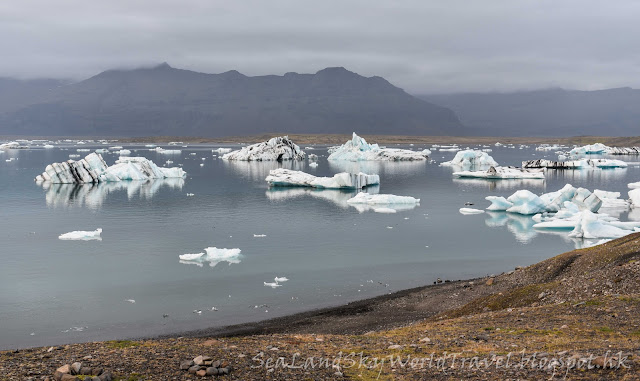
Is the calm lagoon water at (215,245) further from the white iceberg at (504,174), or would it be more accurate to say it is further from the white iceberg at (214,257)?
the white iceberg at (504,174)

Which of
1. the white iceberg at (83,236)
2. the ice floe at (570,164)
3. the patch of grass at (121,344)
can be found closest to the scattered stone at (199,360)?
the patch of grass at (121,344)

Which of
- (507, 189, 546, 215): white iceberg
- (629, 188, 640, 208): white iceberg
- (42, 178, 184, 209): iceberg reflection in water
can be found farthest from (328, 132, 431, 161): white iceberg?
(507, 189, 546, 215): white iceberg

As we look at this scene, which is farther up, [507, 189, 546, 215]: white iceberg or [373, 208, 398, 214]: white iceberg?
[507, 189, 546, 215]: white iceberg

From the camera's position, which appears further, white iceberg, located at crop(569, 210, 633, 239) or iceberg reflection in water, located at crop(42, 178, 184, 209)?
iceberg reflection in water, located at crop(42, 178, 184, 209)

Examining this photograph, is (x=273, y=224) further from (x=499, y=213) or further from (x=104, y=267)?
(x=499, y=213)

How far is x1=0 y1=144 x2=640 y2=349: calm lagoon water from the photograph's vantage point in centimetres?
1841

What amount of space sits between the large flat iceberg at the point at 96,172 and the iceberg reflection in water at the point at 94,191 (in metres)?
0.74

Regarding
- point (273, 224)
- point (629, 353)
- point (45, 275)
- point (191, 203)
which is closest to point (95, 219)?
point (191, 203)

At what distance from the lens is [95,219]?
37.6 metres

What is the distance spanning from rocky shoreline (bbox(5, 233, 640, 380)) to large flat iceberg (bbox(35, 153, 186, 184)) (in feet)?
171

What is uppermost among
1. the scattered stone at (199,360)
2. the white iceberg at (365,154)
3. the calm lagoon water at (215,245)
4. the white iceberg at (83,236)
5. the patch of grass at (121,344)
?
the white iceberg at (365,154)

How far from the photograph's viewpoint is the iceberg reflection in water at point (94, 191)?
45.8 meters

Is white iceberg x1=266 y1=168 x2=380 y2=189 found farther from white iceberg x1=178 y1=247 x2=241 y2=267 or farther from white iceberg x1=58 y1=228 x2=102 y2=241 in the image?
white iceberg x1=178 y1=247 x2=241 y2=267

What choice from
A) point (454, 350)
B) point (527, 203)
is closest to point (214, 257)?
point (454, 350)
